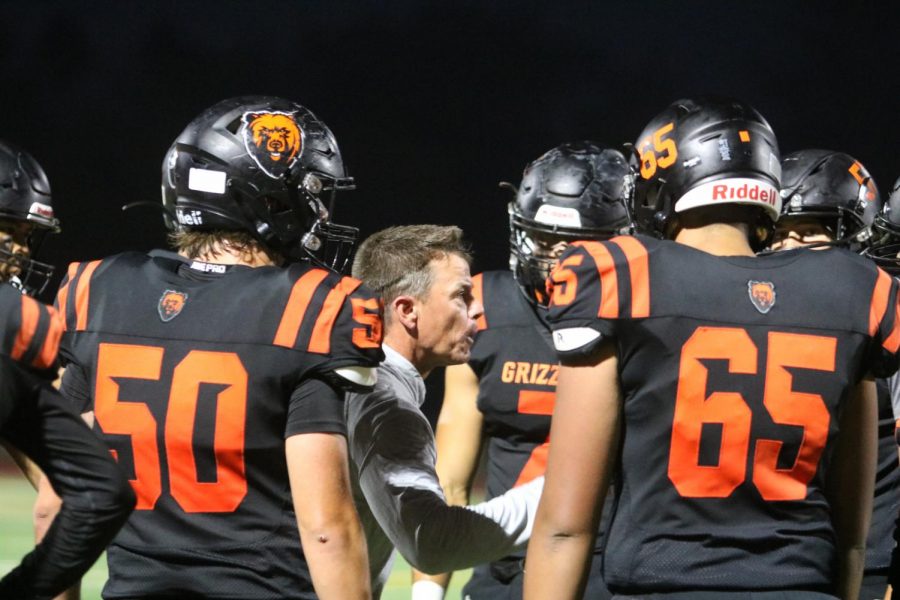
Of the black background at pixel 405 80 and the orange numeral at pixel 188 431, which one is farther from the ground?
the black background at pixel 405 80

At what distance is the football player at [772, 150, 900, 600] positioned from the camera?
2.79m

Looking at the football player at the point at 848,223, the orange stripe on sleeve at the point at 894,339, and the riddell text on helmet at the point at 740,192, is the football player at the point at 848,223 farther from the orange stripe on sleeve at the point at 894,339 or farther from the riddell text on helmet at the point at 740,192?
the riddell text on helmet at the point at 740,192

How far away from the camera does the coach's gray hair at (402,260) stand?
106 inches

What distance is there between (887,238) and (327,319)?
1.85 metres

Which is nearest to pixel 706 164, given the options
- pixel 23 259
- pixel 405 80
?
pixel 23 259

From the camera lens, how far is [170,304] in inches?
78.5

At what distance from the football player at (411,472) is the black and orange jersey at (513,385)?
15.8 inches

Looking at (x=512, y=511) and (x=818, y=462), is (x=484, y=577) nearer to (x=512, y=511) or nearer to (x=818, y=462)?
(x=512, y=511)

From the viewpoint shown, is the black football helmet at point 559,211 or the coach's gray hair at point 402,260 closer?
the coach's gray hair at point 402,260

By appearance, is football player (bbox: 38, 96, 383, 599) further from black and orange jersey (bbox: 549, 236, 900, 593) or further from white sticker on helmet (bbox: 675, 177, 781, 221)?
white sticker on helmet (bbox: 675, 177, 781, 221)

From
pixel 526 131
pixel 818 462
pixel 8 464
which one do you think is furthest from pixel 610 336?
pixel 8 464

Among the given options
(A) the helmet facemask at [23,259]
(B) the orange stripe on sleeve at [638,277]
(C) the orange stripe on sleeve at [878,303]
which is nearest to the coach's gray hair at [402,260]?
(A) the helmet facemask at [23,259]

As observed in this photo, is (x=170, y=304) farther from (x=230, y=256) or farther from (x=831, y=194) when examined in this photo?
(x=831, y=194)

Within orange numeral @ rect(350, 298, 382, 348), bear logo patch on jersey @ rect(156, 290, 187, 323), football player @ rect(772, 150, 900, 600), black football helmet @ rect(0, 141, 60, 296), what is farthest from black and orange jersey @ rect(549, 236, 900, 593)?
black football helmet @ rect(0, 141, 60, 296)
